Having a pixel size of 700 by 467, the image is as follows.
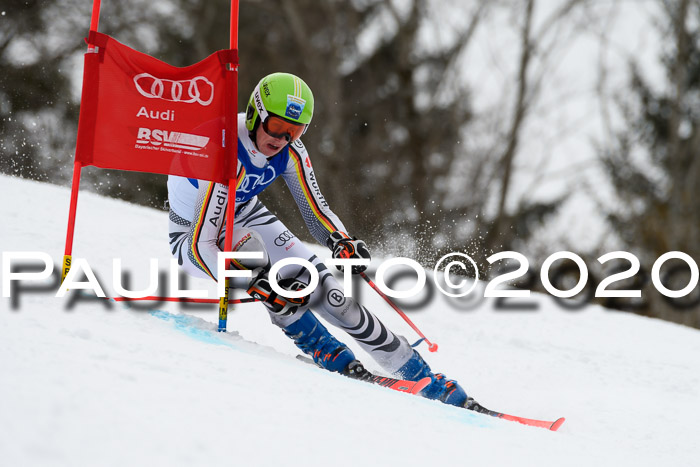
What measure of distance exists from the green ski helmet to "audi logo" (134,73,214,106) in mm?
251

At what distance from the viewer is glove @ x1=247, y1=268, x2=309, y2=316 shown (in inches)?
145

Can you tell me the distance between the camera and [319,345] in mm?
3912

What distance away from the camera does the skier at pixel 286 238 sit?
3.74 m

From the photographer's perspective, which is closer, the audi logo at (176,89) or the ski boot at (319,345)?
the audi logo at (176,89)

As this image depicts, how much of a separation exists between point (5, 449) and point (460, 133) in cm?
1920

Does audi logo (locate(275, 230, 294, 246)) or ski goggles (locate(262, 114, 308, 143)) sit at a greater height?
ski goggles (locate(262, 114, 308, 143))

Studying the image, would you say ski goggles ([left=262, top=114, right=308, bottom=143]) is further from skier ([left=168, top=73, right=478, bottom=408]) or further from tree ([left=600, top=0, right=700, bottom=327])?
tree ([left=600, top=0, right=700, bottom=327])

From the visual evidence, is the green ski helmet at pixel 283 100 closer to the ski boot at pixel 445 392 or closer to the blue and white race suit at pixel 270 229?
the blue and white race suit at pixel 270 229

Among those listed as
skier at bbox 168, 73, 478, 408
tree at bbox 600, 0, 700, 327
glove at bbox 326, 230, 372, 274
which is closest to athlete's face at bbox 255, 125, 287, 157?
skier at bbox 168, 73, 478, 408

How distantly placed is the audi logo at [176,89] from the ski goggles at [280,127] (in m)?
0.34

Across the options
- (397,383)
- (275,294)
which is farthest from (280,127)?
(397,383)

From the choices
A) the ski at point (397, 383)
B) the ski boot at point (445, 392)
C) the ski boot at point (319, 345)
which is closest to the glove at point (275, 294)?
the ski boot at point (319, 345)

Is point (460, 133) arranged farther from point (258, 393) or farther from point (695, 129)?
point (258, 393)

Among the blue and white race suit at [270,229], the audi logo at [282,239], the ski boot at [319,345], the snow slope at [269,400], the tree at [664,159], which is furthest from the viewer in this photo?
the tree at [664,159]
